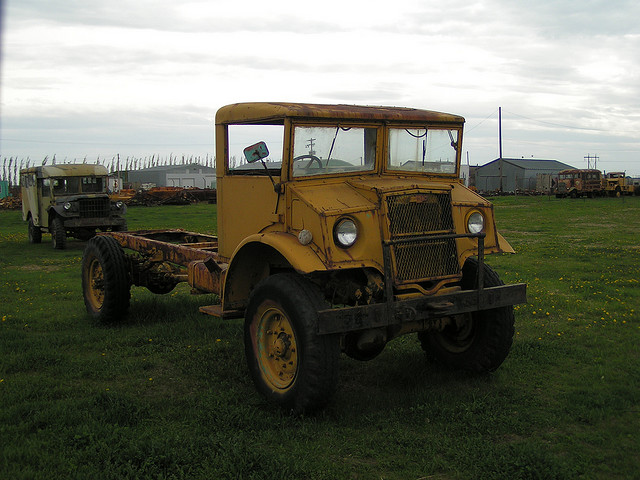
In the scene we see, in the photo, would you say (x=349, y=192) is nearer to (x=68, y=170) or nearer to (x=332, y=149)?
(x=332, y=149)

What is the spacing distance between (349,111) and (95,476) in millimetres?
3429

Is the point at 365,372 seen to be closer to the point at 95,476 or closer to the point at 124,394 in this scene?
the point at 124,394

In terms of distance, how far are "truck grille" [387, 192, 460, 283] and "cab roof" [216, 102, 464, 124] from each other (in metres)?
0.92

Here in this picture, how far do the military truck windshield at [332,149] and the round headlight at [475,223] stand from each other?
0.97 m

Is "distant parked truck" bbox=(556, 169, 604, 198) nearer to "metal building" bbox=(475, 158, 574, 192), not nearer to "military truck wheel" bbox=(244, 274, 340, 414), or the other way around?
"metal building" bbox=(475, 158, 574, 192)

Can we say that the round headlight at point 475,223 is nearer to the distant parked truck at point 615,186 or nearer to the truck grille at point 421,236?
the truck grille at point 421,236

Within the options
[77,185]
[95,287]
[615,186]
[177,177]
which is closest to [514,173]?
[615,186]

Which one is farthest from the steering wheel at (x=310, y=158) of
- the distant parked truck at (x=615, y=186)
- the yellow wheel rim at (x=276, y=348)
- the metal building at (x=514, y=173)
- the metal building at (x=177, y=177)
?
the metal building at (x=177, y=177)

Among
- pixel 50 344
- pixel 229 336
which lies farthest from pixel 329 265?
pixel 50 344

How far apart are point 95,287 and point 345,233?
4554 millimetres

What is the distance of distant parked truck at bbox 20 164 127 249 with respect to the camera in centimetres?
1770

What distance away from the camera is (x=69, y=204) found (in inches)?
696

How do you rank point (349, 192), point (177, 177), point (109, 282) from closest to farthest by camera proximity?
point (349, 192), point (109, 282), point (177, 177)

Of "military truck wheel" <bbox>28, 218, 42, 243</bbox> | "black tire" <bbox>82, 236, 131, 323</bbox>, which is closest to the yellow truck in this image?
"black tire" <bbox>82, 236, 131, 323</bbox>
